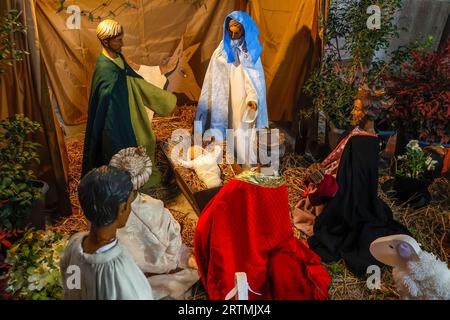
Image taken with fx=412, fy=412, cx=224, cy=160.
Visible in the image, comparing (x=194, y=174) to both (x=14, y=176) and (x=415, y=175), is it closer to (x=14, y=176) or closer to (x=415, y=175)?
(x=14, y=176)

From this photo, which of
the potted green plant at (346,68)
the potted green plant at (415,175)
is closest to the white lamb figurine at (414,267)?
the potted green plant at (415,175)

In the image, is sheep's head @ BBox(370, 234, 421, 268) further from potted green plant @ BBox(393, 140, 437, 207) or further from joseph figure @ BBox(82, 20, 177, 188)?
joseph figure @ BBox(82, 20, 177, 188)

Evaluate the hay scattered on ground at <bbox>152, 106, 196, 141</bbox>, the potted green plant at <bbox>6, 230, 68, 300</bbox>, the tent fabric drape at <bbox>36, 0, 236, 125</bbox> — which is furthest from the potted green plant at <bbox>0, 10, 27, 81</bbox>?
the hay scattered on ground at <bbox>152, 106, 196, 141</bbox>

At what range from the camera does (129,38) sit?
4.91 metres

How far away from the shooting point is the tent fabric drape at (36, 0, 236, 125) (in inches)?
171

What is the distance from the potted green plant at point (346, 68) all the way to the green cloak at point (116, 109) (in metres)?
1.67

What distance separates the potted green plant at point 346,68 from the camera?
4.09m

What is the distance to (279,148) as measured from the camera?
441 cm

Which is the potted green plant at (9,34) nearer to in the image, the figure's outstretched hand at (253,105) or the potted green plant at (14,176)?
the potted green plant at (14,176)

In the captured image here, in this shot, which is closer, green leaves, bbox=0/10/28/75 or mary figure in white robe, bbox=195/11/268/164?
green leaves, bbox=0/10/28/75

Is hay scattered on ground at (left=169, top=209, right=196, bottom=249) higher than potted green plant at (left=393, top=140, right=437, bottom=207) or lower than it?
lower

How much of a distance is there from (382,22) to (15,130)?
344 cm

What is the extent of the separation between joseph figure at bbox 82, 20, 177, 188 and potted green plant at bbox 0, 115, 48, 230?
667 millimetres

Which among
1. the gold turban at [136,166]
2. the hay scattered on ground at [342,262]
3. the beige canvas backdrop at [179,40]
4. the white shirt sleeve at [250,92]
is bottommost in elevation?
the hay scattered on ground at [342,262]
